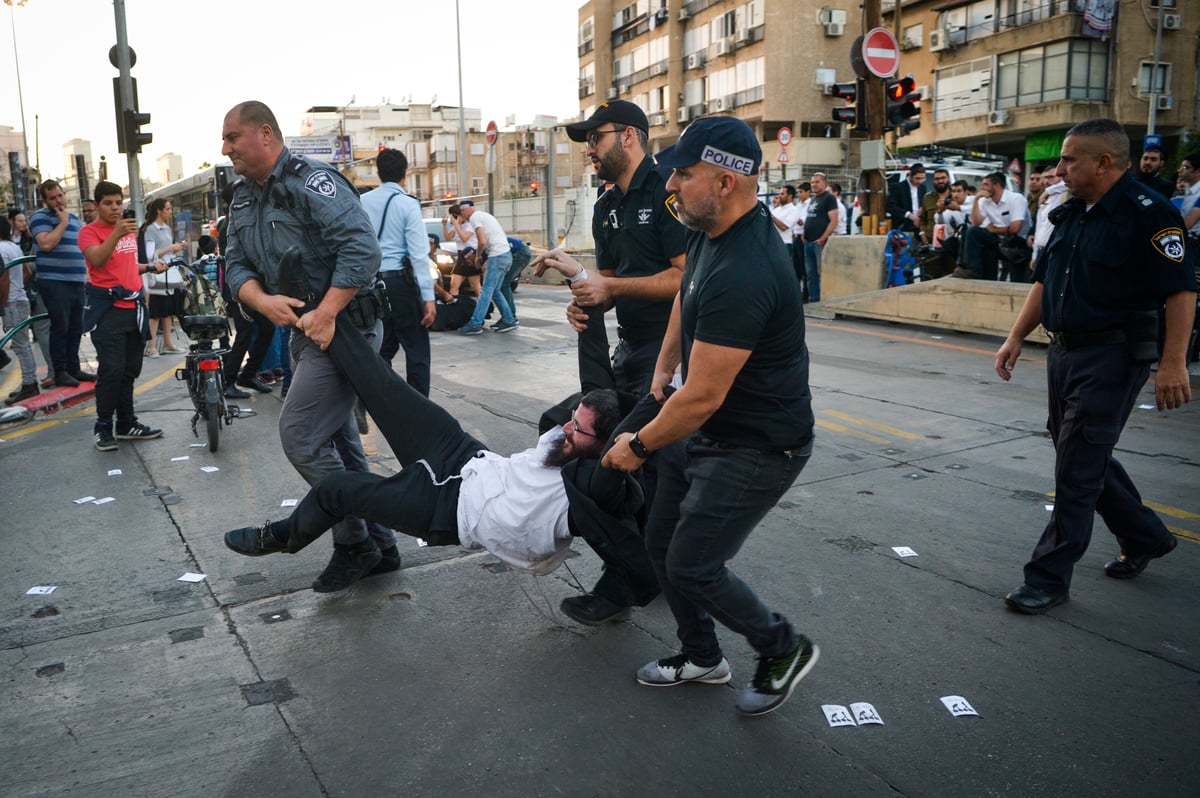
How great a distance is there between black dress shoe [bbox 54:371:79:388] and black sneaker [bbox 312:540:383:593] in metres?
6.64

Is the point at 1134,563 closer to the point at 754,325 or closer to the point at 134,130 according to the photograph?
the point at 754,325

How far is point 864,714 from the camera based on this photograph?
3.12 m

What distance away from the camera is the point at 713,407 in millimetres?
2807

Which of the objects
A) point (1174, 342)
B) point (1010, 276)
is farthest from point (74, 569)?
point (1010, 276)

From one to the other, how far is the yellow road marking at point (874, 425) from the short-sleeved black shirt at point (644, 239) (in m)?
3.23

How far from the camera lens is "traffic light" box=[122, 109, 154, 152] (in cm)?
1262

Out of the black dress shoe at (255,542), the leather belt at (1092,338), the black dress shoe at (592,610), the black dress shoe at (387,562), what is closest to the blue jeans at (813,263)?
the leather belt at (1092,338)

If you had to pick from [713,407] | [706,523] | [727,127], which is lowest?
[706,523]

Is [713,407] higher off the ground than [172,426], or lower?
higher

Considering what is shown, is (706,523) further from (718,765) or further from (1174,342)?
(1174,342)

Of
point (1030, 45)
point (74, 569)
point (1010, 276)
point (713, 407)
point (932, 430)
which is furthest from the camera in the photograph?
point (1030, 45)

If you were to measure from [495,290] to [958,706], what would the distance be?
11.0m

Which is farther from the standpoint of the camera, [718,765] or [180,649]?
[180,649]

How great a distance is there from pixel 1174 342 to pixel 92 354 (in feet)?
42.7
